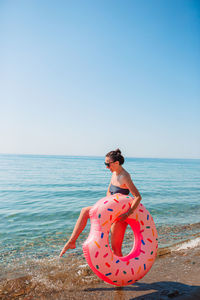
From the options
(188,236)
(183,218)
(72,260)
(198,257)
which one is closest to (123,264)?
(72,260)

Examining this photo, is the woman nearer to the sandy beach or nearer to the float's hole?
the float's hole

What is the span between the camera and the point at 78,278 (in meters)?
3.53

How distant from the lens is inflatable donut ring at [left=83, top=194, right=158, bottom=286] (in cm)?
286

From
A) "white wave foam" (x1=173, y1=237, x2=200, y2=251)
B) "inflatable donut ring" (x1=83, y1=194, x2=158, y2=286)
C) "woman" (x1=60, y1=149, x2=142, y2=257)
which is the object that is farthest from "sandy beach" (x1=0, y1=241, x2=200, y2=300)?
"white wave foam" (x1=173, y1=237, x2=200, y2=251)

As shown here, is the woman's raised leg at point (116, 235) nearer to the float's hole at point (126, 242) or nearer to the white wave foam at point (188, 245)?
the float's hole at point (126, 242)

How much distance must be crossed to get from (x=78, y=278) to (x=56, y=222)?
12.4 feet

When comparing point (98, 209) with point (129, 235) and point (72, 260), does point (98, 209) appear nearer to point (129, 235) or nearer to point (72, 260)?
point (72, 260)

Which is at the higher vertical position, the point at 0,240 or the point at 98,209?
the point at 98,209

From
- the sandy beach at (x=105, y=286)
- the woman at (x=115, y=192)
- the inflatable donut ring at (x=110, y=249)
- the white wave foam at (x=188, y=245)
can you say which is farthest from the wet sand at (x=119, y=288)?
the white wave foam at (x=188, y=245)

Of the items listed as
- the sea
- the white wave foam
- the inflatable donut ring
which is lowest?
the sea

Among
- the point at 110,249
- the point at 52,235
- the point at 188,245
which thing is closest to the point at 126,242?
the point at 188,245

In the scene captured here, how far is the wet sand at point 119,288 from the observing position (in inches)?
116

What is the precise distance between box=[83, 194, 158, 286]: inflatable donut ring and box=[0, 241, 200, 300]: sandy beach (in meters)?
0.25

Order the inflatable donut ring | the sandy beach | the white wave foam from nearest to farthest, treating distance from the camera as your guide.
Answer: the inflatable donut ring < the sandy beach < the white wave foam
